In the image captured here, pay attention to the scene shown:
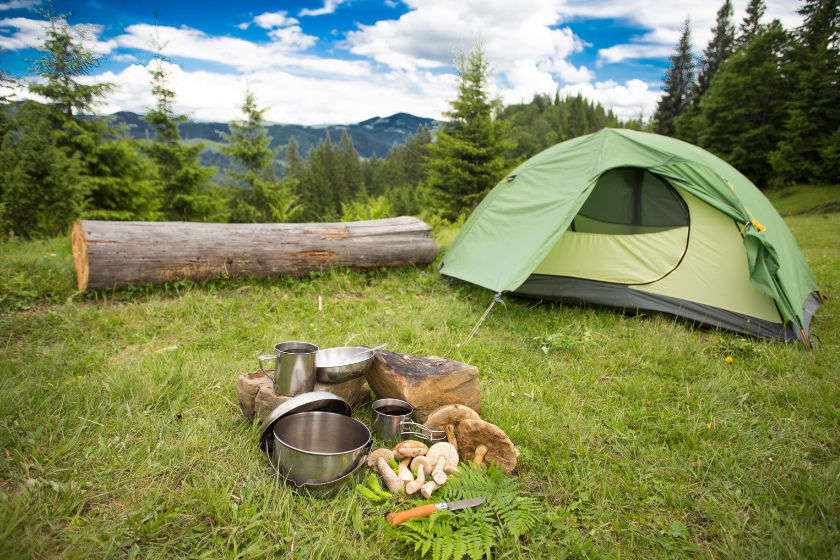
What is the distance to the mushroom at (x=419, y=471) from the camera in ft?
6.18

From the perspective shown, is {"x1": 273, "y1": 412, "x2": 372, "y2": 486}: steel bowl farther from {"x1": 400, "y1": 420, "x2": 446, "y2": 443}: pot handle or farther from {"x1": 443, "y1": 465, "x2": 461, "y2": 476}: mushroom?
{"x1": 443, "y1": 465, "x2": 461, "y2": 476}: mushroom

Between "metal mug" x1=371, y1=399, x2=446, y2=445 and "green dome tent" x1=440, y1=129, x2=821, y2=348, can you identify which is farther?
"green dome tent" x1=440, y1=129, x2=821, y2=348

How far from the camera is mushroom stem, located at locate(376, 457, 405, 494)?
1905mm

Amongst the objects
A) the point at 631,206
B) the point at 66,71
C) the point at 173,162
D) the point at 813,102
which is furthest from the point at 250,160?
the point at 813,102

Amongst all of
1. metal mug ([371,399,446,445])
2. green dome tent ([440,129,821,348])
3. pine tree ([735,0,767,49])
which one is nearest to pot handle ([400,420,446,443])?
metal mug ([371,399,446,445])

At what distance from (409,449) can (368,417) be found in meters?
0.57

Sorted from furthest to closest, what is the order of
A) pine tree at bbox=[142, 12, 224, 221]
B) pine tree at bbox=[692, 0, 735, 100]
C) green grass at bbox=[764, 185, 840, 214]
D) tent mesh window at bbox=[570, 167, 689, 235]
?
pine tree at bbox=[692, 0, 735, 100] → green grass at bbox=[764, 185, 840, 214] → pine tree at bbox=[142, 12, 224, 221] → tent mesh window at bbox=[570, 167, 689, 235]

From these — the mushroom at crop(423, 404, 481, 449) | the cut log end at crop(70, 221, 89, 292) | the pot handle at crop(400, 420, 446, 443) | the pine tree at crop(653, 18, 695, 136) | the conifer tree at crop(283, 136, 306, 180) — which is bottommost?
the pot handle at crop(400, 420, 446, 443)

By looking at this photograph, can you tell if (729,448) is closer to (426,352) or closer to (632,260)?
(426,352)

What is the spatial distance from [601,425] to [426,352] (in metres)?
1.46

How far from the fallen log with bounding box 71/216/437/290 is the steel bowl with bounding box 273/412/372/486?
10.5 feet

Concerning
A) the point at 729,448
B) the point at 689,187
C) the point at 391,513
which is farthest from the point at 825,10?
the point at 391,513

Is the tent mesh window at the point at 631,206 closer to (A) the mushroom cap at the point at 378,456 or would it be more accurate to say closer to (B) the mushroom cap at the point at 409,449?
(B) the mushroom cap at the point at 409,449

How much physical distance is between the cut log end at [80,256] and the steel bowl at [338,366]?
3.27 metres
